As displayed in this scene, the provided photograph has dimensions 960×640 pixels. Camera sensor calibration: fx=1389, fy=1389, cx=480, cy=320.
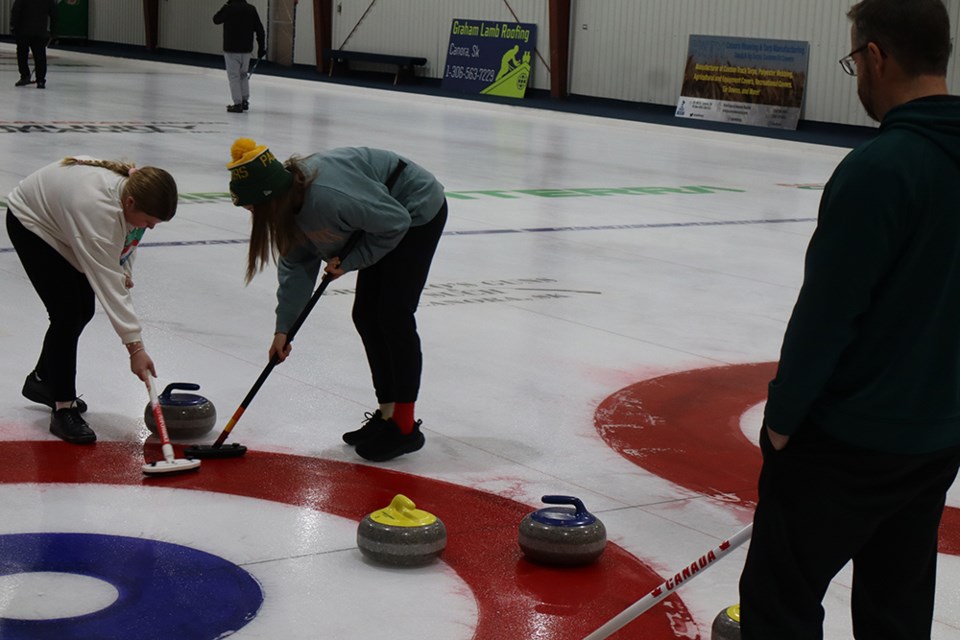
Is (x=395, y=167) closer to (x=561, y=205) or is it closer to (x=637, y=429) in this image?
(x=637, y=429)

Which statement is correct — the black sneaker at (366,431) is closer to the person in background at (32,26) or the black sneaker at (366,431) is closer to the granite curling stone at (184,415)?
the granite curling stone at (184,415)

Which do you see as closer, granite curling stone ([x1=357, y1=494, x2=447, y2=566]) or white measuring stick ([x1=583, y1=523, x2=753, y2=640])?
white measuring stick ([x1=583, y1=523, x2=753, y2=640])

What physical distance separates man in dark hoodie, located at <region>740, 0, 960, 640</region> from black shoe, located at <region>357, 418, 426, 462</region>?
2446 millimetres

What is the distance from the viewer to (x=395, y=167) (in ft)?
15.9

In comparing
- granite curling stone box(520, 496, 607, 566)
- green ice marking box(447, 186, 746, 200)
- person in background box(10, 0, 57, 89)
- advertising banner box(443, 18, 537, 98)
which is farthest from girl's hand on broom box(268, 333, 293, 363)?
advertising banner box(443, 18, 537, 98)

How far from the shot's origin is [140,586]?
147 inches

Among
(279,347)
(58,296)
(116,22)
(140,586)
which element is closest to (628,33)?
(116,22)

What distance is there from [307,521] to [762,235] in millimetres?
7560

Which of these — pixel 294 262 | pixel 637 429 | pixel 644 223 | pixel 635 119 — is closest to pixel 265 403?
pixel 294 262

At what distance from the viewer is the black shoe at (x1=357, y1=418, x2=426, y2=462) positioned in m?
4.93

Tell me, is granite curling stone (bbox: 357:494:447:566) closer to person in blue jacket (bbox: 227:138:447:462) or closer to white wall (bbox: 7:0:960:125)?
person in blue jacket (bbox: 227:138:447:462)

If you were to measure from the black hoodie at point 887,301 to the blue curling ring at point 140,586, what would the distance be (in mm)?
1691

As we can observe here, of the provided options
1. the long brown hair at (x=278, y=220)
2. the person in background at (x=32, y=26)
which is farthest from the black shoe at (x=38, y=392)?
the person in background at (x=32, y=26)

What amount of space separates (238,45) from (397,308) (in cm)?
1663
